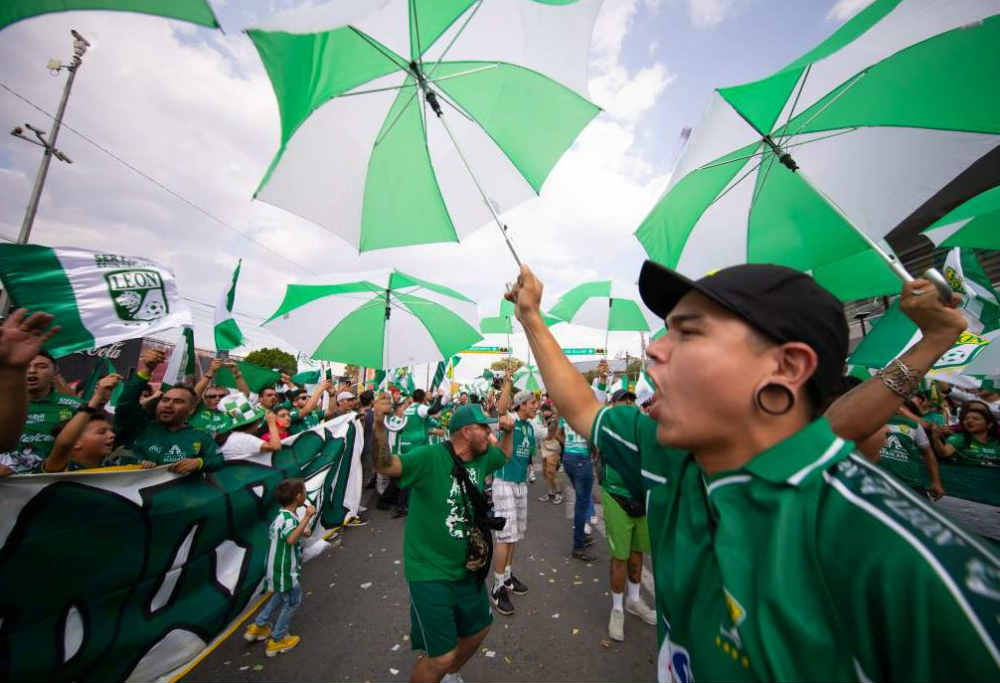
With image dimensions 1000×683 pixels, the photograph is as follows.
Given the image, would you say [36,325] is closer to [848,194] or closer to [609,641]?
[609,641]

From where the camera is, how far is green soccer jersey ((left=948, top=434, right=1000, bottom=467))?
171 inches

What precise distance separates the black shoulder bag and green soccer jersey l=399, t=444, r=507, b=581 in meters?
0.04

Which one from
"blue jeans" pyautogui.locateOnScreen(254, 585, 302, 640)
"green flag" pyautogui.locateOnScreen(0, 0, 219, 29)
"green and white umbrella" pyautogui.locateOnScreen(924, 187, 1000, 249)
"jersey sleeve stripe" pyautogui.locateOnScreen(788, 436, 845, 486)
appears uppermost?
"green and white umbrella" pyautogui.locateOnScreen(924, 187, 1000, 249)

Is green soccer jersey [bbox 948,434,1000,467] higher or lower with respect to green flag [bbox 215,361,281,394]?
lower

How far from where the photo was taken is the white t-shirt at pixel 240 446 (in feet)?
14.3

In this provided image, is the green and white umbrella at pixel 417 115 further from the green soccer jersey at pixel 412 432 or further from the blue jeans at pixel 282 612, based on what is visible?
the green soccer jersey at pixel 412 432

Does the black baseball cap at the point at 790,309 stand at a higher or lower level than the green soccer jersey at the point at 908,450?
higher

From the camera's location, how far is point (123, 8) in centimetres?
169

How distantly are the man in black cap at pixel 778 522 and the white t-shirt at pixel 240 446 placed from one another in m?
4.53

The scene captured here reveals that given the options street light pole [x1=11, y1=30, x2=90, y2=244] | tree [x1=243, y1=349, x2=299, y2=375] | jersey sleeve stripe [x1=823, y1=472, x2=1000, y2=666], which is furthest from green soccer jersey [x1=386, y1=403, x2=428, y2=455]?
tree [x1=243, y1=349, x2=299, y2=375]

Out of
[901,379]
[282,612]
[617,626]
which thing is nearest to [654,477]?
[901,379]

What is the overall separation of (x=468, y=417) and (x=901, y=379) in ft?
8.93

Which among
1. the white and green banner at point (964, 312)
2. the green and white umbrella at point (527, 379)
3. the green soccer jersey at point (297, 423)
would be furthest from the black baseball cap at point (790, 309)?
the green and white umbrella at point (527, 379)

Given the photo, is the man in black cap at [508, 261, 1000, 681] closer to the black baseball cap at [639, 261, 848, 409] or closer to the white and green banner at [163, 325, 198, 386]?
the black baseball cap at [639, 261, 848, 409]
